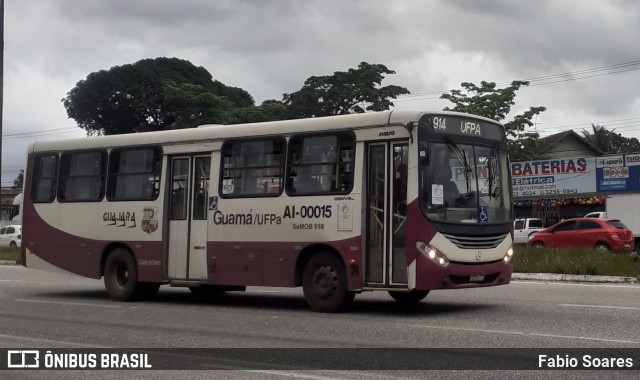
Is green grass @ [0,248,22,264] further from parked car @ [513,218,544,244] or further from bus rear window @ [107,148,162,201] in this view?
parked car @ [513,218,544,244]

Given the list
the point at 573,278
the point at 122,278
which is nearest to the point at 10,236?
Result: the point at 122,278

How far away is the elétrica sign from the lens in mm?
45031

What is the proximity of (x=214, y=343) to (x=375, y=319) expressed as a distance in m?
2.94

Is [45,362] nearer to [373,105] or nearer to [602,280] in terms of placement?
[602,280]

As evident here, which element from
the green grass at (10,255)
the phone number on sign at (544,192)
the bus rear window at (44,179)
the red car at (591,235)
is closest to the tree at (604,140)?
the phone number on sign at (544,192)

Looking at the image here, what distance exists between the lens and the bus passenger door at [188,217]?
1559cm

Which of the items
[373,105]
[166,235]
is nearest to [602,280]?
[166,235]

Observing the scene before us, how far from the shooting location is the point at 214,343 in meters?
10.8

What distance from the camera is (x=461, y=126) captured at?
44.0 ft

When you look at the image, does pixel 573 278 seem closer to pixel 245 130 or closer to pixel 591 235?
pixel 245 130

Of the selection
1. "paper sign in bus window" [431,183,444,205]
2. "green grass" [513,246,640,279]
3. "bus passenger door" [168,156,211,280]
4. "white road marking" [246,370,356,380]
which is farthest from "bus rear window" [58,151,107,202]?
"green grass" [513,246,640,279]

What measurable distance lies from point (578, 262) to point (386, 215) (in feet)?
33.3

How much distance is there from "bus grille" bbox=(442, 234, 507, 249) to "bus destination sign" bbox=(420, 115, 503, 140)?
64.4 inches

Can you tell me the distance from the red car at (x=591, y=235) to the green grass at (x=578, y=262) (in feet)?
29.3
